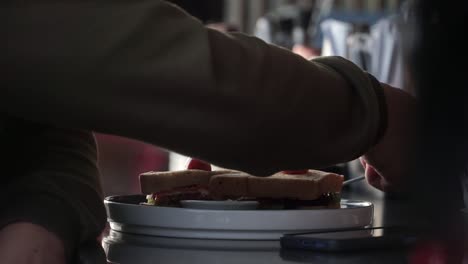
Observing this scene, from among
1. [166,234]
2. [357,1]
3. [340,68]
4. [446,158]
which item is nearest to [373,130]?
[340,68]

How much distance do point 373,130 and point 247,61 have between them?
126 millimetres

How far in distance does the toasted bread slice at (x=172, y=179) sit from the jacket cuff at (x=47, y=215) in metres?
0.11

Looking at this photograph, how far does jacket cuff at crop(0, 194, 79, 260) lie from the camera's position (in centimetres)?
58

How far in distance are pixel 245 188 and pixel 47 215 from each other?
0.17 metres

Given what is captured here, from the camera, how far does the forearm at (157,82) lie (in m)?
0.46

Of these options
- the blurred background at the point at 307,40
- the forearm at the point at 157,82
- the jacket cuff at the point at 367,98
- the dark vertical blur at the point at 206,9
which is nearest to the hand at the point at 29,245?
the forearm at the point at 157,82

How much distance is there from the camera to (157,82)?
465 millimetres

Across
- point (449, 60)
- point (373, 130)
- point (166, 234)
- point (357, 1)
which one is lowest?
point (357, 1)

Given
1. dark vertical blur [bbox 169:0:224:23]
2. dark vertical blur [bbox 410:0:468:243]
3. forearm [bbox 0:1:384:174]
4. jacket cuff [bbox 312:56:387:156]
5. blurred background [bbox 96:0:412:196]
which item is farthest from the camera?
dark vertical blur [bbox 169:0:224:23]

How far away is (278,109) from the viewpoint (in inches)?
20.0

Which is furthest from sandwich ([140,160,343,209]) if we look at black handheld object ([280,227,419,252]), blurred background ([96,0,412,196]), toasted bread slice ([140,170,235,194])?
blurred background ([96,0,412,196])

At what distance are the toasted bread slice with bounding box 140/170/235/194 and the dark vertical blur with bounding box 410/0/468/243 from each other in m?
0.45

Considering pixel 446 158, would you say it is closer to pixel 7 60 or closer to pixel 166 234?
pixel 7 60

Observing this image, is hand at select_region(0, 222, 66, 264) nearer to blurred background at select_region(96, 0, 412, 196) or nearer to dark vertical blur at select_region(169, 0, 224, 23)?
blurred background at select_region(96, 0, 412, 196)
